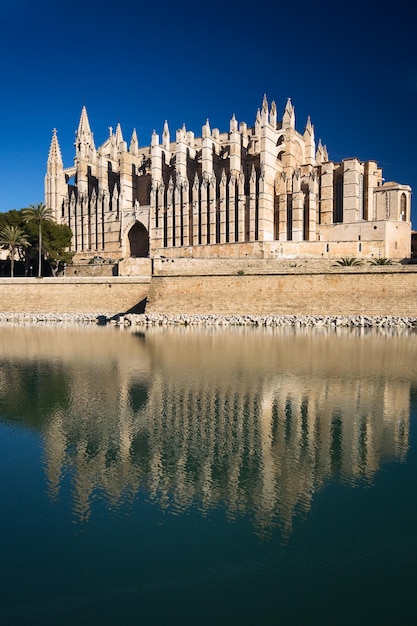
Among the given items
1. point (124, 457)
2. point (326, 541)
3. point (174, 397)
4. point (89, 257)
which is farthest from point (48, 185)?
point (326, 541)

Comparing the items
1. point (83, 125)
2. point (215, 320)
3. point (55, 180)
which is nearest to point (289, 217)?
point (215, 320)

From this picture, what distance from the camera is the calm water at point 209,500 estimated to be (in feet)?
16.1

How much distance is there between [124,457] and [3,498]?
2.07 meters

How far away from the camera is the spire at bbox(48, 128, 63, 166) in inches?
2135

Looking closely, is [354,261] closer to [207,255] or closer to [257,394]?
[207,255]

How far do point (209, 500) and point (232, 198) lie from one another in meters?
38.5

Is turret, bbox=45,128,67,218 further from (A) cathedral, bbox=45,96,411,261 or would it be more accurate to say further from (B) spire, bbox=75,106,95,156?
(B) spire, bbox=75,106,95,156

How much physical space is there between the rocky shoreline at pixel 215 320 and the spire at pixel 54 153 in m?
24.8

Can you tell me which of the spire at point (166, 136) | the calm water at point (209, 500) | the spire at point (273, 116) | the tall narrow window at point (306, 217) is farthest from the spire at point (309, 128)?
the calm water at point (209, 500)

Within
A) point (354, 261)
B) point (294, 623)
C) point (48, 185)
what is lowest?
Result: point (294, 623)

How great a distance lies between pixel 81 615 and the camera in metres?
4.68

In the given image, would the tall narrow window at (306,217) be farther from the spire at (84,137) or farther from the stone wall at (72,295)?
the spire at (84,137)

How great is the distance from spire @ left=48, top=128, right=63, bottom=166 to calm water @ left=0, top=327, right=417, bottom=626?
147 ft

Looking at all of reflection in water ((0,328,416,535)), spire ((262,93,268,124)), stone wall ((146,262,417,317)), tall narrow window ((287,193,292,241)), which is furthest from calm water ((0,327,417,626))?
spire ((262,93,268,124))
